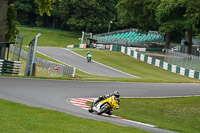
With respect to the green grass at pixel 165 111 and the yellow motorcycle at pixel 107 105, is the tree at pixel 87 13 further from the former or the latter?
the yellow motorcycle at pixel 107 105

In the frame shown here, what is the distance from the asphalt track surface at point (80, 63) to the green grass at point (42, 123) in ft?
97.7

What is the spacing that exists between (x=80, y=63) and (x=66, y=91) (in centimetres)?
2699

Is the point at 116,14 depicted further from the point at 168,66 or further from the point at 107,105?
the point at 107,105

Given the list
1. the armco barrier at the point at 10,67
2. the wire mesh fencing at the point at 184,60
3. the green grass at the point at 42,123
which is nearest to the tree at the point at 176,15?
the wire mesh fencing at the point at 184,60

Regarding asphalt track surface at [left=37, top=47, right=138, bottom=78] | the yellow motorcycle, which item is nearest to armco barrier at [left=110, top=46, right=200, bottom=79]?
asphalt track surface at [left=37, top=47, right=138, bottom=78]

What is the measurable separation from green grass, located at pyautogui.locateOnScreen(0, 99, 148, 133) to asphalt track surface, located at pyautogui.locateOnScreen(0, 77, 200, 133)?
→ 247 centimetres

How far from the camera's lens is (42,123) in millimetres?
13258

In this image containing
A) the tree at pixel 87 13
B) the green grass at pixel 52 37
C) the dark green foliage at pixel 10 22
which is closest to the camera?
the dark green foliage at pixel 10 22

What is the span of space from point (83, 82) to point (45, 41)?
2208 inches

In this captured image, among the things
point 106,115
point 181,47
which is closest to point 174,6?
point 181,47

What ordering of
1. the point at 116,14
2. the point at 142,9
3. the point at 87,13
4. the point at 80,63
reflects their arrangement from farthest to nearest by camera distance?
the point at 116,14
the point at 87,13
the point at 142,9
the point at 80,63

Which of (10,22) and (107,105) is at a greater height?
(10,22)

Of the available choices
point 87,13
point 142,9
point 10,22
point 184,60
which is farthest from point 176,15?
point 87,13

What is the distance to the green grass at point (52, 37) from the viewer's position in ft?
279
